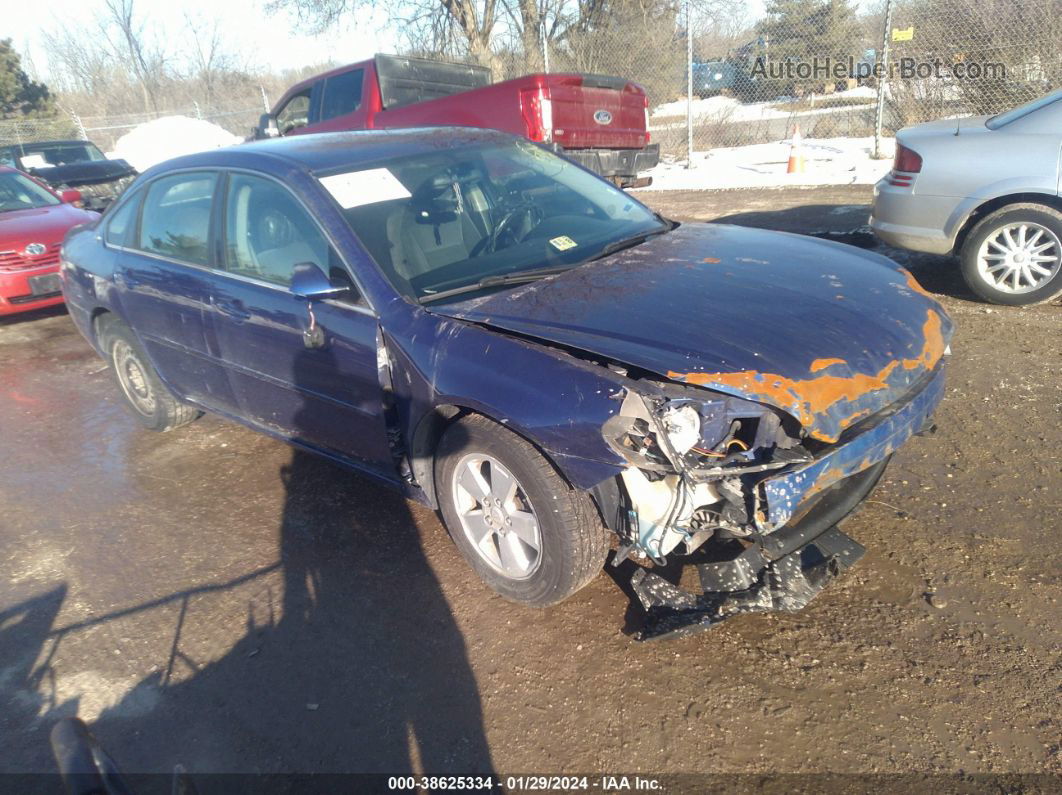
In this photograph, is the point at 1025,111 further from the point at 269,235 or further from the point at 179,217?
the point at 179,217

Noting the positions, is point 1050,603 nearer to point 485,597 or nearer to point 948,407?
point 948,407

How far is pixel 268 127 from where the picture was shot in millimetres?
10539

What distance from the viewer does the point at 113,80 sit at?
40031 millimetres

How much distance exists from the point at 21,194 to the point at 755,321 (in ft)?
29.4

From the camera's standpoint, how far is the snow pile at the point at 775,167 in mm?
10953

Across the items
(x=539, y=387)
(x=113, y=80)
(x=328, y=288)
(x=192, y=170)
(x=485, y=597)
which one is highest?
(x=113, y=80)

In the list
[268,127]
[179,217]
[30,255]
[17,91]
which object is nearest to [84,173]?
[268,127]

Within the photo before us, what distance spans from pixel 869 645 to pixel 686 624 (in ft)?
2.04

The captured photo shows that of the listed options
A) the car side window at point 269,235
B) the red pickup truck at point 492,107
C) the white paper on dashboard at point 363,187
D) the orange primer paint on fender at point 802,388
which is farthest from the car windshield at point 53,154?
the orange primer paint on fender at point 802,388

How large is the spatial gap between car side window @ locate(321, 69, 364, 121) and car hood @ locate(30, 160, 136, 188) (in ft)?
16.5

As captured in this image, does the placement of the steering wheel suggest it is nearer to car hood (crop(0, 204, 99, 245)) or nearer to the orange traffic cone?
car hood (crop(0, 204, 99, 245))

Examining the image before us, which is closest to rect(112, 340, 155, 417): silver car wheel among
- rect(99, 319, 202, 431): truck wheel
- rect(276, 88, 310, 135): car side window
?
rect(99, 319, 202, 431): truck wheel


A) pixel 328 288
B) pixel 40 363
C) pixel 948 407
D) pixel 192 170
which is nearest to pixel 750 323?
pixel 328 288

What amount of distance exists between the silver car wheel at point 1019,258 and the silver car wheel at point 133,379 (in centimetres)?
572
